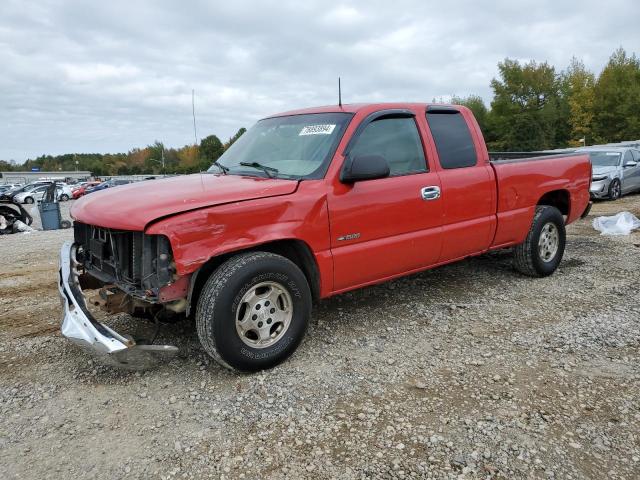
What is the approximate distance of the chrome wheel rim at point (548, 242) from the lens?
5648 mm

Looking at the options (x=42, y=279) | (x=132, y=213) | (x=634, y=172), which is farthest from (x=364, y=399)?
(x=634, y=172)

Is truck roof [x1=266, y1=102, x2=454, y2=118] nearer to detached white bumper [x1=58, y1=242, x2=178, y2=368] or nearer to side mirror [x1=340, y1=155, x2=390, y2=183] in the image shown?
side mirror [x1=340, y1=155, x2=390, y2=183]

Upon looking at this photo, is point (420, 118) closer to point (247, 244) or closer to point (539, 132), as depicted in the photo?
point (247, 244)

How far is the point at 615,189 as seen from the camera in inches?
561

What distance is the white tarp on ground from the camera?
8.21 metres

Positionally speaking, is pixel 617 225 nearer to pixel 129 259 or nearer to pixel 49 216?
pixel 129 259

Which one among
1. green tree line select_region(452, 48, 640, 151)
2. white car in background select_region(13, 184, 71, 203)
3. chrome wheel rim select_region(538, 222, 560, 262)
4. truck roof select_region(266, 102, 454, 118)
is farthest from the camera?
green tree line select_region(452, 48, 640, 151)

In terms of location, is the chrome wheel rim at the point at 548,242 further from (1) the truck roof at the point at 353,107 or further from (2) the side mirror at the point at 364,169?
(2) the side mirror at the point at 364,169

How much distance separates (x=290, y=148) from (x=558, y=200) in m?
3.54

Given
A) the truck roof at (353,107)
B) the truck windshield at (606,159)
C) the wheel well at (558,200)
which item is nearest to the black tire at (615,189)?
the truck windshield at (606,159)

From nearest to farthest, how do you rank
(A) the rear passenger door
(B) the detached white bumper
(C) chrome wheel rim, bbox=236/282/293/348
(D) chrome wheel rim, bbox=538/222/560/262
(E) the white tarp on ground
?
(B) the detached white bumper, (C) chrome wheel rim, bbox=236/282/293/348, (A) the rear passenger door, (D) chrome wheel rim, bbox=538/222/560/262, (E) the white tarp on ground

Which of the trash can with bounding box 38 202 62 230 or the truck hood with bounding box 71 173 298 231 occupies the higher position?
the truck hood with bounding box 71 173 298 231

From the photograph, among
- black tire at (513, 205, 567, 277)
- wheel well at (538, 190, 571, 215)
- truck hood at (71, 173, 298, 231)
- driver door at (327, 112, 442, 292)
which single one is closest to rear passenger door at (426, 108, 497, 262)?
driver door at (327, 112, 442, 292)

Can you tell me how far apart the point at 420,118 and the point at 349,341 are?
2084 millimetres
